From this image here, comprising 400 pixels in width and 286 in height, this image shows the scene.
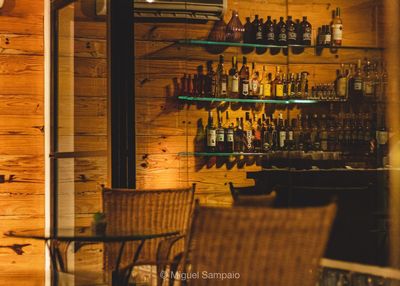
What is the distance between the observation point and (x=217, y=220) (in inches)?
108

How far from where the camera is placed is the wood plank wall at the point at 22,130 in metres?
5.54

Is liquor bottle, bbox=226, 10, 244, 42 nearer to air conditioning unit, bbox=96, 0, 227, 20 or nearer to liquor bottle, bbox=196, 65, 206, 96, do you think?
air conditioning unit, bbox=96, 0, 227, 20

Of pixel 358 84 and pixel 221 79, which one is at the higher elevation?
pixel 221 79

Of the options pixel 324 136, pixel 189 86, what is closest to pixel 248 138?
pixel 189 86

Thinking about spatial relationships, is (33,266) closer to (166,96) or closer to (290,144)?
(166,96)

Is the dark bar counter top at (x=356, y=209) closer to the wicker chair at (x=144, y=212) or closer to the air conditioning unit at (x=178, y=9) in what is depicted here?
the wicker chair at (x=144, y=212)

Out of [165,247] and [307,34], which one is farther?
[307,34]

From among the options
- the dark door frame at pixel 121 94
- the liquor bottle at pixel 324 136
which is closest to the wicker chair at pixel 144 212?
the dark door frame at pixel 121 94

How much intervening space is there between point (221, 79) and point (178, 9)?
781 millimetres

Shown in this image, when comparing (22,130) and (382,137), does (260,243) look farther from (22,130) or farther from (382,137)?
(22,130)

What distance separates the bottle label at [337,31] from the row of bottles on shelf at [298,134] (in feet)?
1.61

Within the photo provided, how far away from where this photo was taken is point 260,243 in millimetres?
2746

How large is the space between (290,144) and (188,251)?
273 centimetres

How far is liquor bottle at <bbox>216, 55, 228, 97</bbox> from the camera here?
19.1 feet
